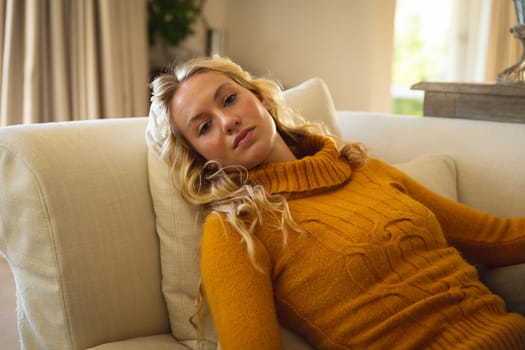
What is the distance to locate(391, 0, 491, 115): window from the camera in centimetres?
423

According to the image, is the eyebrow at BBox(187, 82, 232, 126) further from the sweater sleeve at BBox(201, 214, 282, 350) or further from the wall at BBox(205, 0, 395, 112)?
the wall at BBox(205, 0, 395, 112)

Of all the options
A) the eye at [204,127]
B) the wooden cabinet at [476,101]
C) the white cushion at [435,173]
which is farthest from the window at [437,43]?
the eye at [204,127]

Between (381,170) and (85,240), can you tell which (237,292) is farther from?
(381,170)

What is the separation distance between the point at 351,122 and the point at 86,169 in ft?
3.15

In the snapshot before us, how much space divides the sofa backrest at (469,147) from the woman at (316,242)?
0.61 ft

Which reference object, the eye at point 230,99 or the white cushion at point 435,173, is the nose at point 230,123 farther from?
the white cushion at point 435,173

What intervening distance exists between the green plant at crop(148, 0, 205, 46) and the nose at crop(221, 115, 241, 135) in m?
2.09

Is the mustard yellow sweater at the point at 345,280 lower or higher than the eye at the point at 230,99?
lower

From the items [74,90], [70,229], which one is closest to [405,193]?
[70,229]

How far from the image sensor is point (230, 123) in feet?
3.99

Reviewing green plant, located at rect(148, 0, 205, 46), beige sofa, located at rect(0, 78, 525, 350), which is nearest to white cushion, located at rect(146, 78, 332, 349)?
beige sofa, located at rect(0, 78, 525, 350)

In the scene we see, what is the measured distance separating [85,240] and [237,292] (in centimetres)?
31

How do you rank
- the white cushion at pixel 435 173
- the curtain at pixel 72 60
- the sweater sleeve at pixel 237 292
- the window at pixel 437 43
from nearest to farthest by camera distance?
1. the sweater sleeve at pixel 237 292
2. the white cushion at pixel 435 173
3. the curtain at pixel 72 60
4. the window at pixel 437 43

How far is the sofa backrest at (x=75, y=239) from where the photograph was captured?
3.55 ft
